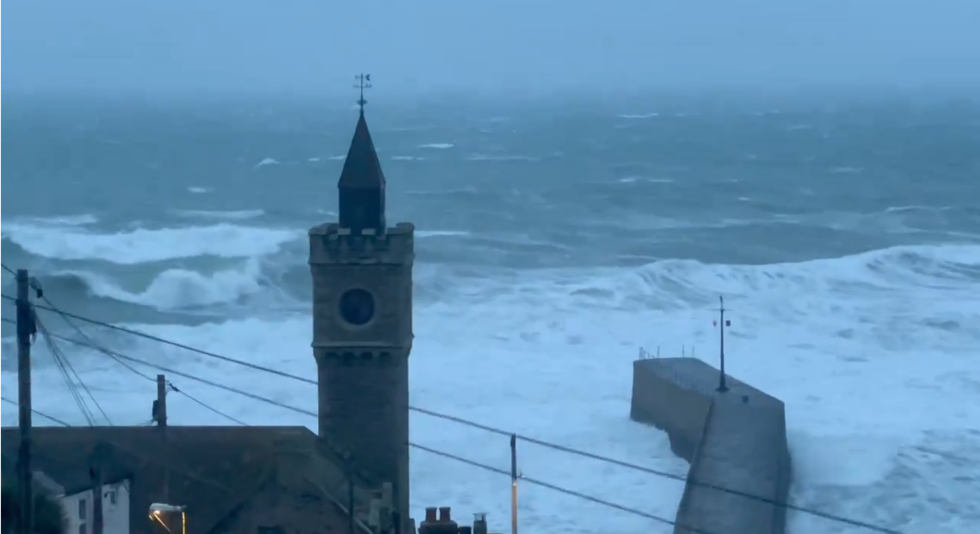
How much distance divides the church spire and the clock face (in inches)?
32.8

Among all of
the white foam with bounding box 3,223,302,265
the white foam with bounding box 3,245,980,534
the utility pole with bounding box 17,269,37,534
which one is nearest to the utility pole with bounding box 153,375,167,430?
Answer: the utility pole with bounding box 17,269,37,534

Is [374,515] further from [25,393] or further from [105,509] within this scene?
[25,393]

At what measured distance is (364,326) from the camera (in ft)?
72.2

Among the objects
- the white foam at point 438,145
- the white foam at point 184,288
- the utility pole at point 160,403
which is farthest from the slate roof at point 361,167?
the white foam at point 438,145

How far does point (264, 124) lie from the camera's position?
594 ft

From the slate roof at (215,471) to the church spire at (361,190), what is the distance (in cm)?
351

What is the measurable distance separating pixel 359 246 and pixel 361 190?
0.79m

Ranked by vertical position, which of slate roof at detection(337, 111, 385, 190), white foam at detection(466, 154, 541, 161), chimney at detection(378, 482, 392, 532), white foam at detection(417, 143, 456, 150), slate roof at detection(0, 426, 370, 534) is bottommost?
chimney at detection(378, 482, 392, 532)

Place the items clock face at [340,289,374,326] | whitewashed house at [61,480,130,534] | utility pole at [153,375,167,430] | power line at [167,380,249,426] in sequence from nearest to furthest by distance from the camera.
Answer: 1. whitewashed house at [61,480,130,534]
2. utility pole at [153,375,167,430]
3. clock face at [340,289,374,326]
4. power line at [167,380,249,426]

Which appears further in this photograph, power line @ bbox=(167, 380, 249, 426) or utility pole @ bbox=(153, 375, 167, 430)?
power line @ bbox=(167, 380, 249, 426)

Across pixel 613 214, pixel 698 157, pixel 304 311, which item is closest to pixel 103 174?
→ pixel 613 214

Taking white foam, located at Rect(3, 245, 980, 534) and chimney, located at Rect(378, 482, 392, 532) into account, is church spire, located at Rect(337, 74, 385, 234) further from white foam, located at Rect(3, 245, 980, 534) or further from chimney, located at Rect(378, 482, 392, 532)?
white foam, located at Rect(3, 245, 980, 534)

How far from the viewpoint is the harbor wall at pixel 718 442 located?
2425 cm

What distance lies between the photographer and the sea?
31.0m
